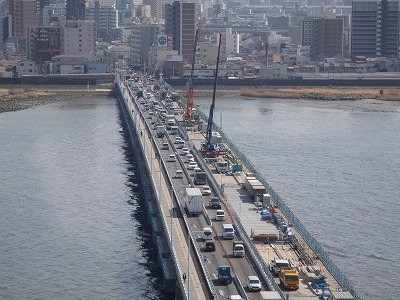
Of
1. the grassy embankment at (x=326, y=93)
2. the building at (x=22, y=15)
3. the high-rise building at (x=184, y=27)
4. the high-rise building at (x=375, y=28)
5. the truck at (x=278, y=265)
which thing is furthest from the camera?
the building at (x=22, y=15)

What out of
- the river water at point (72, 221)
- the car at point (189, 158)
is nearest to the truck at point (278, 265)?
the river water at point (72, 221)

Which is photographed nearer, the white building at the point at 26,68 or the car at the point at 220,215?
the car at the point at 220,215

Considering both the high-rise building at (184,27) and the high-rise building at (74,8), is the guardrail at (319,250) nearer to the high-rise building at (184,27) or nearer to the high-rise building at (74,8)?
the high-rise building at (184,27)

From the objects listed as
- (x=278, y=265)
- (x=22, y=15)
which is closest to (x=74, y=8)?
(x=22, y=15)

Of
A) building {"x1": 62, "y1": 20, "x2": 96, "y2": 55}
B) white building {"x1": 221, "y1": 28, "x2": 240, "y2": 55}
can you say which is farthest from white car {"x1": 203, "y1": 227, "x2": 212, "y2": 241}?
white building {"x1": 221, "y1": 28, "x2": 240, "y2": 55}

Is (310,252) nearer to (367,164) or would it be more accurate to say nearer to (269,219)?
(269,219)
